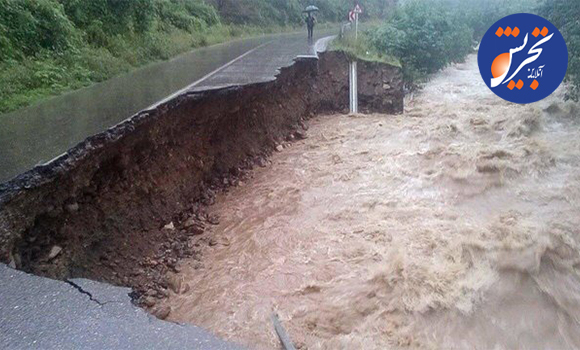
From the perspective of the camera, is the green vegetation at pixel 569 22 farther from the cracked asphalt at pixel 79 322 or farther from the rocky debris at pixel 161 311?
the cracked asphalt at pixel 79 322

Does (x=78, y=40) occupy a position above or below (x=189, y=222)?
above

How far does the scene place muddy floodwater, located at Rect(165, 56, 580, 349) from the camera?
4699 mm

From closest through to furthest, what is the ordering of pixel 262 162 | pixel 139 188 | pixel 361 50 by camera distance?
pixel 139 188, pixel 262 162, pixel 361 50

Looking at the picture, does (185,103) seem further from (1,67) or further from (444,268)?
(444,268)

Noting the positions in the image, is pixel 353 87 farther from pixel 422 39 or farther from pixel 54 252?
pixel 54 252

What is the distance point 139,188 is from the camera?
6.23 metres

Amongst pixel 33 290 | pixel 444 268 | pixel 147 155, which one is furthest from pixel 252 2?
pixel 33 290

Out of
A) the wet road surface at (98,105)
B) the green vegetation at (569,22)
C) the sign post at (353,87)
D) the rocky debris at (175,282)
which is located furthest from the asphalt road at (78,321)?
the sign post at (353,87)

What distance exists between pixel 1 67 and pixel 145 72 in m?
2.77

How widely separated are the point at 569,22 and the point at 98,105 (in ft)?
23.9

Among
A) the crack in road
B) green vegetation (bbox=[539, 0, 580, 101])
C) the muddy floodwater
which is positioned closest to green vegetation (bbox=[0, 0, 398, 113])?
the muddy floodwater

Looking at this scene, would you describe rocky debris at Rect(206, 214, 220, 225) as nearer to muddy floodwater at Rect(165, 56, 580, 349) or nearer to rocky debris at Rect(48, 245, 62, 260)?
muddy floodwater at Rect(165, 56, 580, 349)

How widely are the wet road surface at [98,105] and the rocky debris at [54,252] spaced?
2.78 feet

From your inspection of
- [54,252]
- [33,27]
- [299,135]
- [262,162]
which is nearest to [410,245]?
[262,162]
